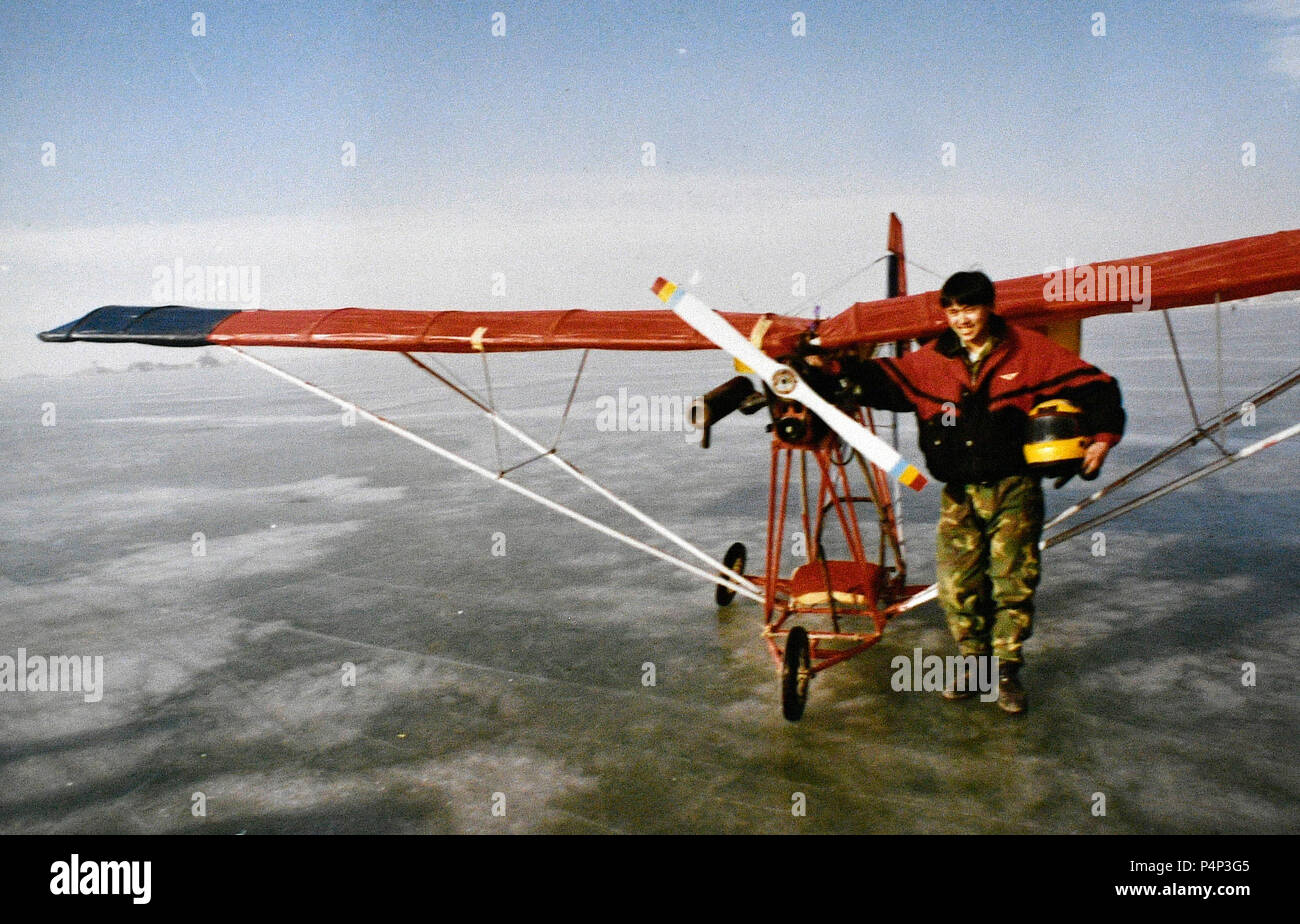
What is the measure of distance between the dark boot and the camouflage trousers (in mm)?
63

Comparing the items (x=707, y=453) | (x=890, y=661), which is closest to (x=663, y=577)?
(x=890, y=661)

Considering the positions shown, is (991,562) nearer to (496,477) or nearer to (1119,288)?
(1119,288)

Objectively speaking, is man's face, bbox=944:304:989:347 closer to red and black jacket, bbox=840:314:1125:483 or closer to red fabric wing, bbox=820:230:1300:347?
red and black jacket, bbox=840:314:1125:483

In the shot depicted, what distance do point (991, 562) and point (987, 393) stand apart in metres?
1.00

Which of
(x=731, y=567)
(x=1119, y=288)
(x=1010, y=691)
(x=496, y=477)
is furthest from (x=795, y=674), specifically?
(x=1119, y=288)

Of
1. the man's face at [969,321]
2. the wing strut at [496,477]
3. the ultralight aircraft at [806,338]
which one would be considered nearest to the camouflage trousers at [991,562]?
the ultralight aircraft at [806,338]

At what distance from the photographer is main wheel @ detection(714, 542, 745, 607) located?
7266 millimetres

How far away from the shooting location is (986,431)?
479 centimetres

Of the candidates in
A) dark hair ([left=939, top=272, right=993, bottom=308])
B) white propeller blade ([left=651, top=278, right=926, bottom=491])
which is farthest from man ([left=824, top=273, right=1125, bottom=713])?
white propeller blade ([left=651, top=278, right=926, bottom=491])
